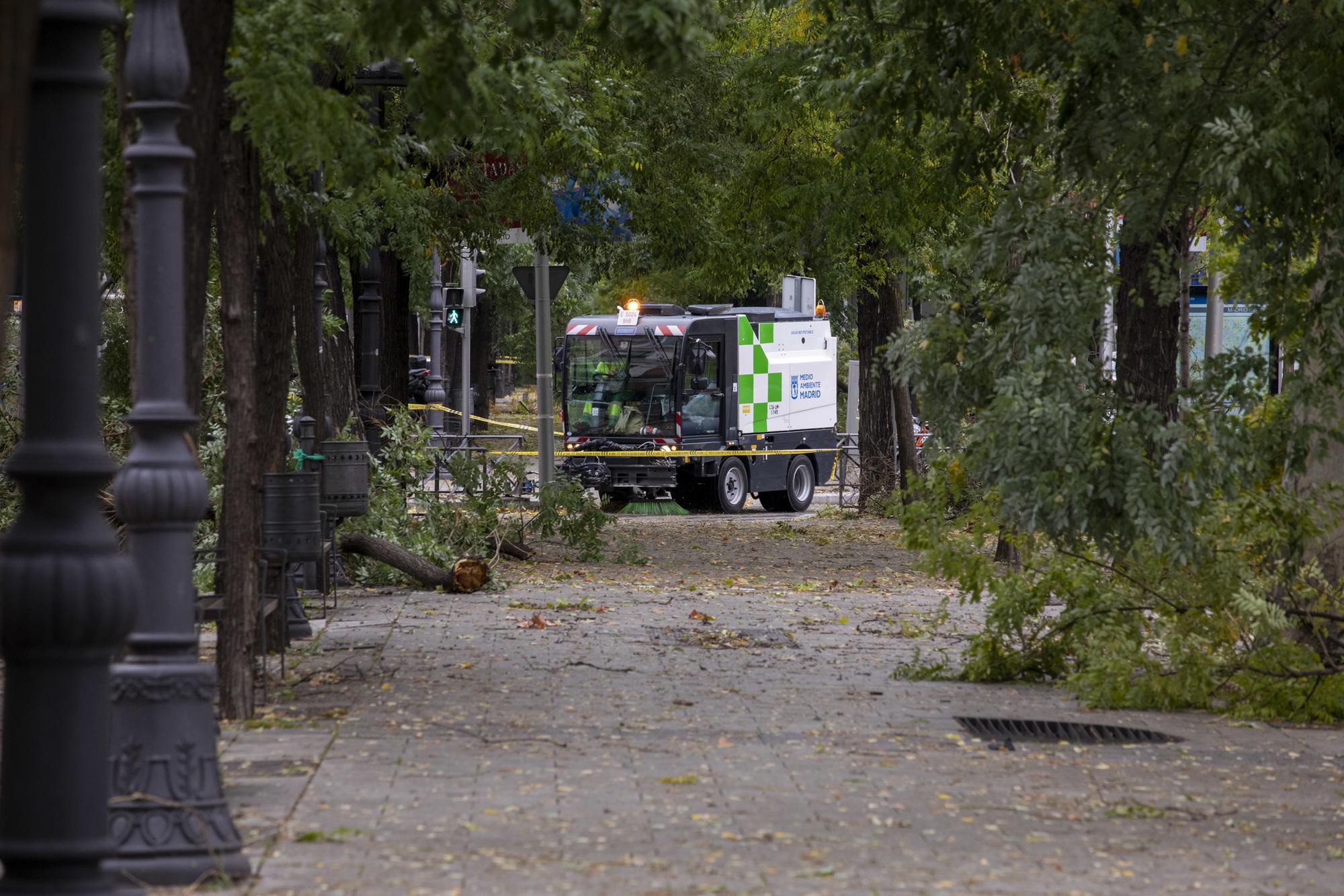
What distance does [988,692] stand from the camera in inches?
412

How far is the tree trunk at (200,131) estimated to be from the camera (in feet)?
26.3

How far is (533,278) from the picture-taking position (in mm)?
21578

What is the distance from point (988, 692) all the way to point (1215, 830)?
3613 mm

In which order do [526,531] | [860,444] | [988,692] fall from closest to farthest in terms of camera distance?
[988,692]
[526,531]
[860,444]

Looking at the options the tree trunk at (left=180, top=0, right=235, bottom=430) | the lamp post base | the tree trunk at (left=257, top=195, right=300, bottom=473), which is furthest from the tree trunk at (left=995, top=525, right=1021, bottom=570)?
the lamp post base

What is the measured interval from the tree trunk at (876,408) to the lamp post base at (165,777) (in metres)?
18.2

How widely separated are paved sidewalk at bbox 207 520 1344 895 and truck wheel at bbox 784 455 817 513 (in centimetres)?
1631

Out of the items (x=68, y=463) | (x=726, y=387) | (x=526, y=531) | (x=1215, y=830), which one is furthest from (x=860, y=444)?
(x=68, y=463)

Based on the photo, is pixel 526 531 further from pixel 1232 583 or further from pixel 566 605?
pixel 1232 583

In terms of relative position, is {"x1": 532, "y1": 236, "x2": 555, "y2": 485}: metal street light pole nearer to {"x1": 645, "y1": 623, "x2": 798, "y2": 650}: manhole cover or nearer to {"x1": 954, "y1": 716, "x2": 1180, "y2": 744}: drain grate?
{"x1": 645, "y1": 623, "x2": 798, "y2": 650}: manhole cover

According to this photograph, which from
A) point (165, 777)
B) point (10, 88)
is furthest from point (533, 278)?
point (10, 88)

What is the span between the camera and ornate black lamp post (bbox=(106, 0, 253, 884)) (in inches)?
230

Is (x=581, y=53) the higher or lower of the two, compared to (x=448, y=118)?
higher

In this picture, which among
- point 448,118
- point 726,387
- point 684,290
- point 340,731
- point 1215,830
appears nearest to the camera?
point 1215,830
